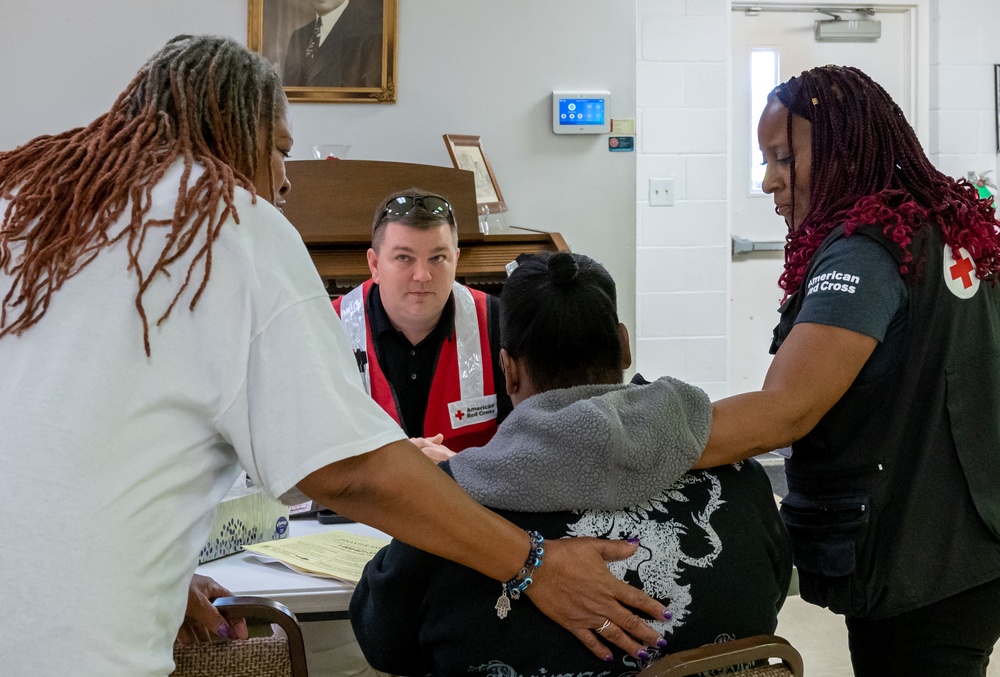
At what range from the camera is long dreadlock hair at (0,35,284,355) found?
853 millimetres

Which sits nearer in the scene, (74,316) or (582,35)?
(74,316)

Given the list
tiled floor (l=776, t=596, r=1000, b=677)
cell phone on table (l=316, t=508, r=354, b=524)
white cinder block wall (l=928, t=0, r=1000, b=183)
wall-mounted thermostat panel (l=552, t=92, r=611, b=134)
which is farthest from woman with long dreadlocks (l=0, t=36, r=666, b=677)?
white cinder block wall (l=928, t=0, r=1000, b=183)

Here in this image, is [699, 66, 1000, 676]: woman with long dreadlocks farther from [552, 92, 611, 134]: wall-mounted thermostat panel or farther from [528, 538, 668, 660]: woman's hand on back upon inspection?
[552, 92, 611, 134]: wall-mounted thermostat panel

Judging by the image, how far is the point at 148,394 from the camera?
33.2 inches

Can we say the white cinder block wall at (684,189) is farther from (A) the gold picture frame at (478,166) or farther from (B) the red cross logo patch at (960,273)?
(B) the red cross logo patch at (960,273)

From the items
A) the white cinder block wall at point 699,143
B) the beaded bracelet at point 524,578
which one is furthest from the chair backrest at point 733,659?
the white cinder block wall at point 699,143

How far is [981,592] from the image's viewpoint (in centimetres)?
129

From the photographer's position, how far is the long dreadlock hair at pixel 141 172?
2.80ft

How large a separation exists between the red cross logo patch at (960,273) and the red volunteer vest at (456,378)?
122cm

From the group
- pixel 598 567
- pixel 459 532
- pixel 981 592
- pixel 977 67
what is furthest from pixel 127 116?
pixel 977 67

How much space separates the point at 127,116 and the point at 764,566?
2.97 feet

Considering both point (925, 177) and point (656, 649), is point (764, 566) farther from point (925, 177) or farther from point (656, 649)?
point (925, 177)

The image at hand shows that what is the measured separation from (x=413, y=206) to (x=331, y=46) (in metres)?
1.36

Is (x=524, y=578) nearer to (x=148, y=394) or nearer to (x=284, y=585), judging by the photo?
(x=148, y=394)
